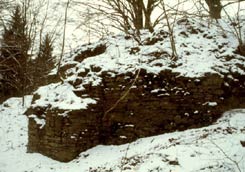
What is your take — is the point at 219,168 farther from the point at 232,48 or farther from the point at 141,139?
the point at 232,48

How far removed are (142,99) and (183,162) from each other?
355 cm

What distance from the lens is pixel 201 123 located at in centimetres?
1051

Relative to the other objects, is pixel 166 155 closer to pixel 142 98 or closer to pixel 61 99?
pixel 142 98

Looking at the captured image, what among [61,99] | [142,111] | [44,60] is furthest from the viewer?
[44,60]

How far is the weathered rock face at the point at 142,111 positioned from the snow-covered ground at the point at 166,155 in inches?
14.1

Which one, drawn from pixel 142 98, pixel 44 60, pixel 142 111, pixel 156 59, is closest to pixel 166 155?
pixel 142 111

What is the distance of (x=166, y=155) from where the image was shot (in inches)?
319

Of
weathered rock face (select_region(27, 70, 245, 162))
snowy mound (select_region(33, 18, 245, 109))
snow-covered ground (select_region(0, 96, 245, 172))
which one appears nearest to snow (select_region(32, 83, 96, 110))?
snowy mound (select_region(33, 18, 245, 109))

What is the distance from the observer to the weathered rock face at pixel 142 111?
34.8 ft

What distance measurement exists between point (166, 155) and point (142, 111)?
2.87 m

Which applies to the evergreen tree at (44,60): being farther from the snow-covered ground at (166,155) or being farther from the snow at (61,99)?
the snow at (61,99)

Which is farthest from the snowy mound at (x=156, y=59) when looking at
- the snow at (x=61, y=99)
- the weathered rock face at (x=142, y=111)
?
the weathered rock face at (x=142, y=111)

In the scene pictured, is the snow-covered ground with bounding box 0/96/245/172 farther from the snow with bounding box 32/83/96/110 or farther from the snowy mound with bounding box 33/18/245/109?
the snowy mound with bounding box 33/18/245/109

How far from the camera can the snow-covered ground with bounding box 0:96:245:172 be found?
7449 millimetres
